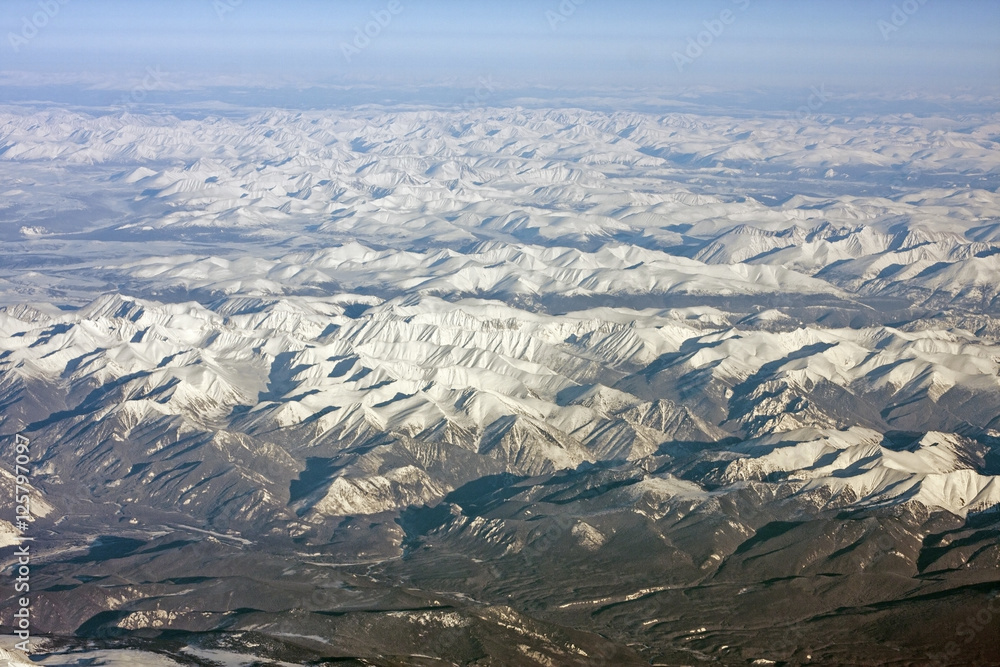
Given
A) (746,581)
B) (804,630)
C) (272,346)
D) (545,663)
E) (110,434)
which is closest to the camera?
(545,663)

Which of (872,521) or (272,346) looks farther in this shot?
(272,346)

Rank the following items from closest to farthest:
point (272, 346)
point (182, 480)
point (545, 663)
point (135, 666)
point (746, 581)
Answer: point (135, 666), point (545, 663), point (746, 581), point (182, 480), point (272, 346)

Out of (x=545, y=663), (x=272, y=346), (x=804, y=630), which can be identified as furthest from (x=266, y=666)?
(x=272, y=346)

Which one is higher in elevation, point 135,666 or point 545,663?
point 135,666

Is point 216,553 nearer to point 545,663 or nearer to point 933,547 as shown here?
point 545,663

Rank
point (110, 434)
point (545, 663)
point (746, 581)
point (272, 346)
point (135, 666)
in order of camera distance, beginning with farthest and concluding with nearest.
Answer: point (272, 346), point (110, 434), point (746, 581), point (545, 663), point (135, 666)

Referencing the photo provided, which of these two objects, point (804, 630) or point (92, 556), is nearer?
point (804, 630)

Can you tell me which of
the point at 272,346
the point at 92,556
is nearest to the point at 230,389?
the point at 272,346

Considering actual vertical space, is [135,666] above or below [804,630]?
above

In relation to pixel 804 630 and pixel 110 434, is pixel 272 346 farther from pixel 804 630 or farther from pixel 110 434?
pixel 804 630
